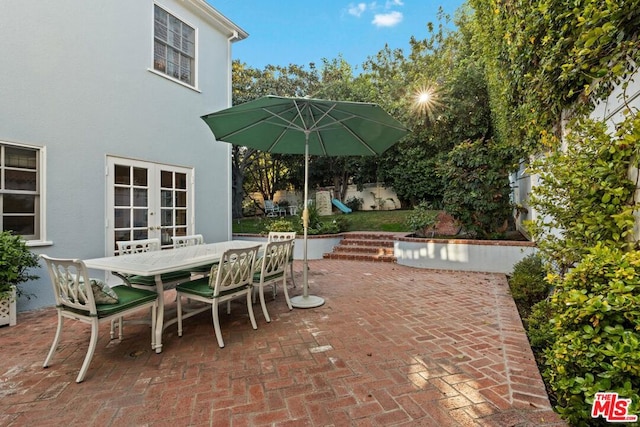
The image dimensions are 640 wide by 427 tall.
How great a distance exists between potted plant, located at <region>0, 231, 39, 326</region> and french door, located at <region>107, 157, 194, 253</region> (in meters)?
1.34

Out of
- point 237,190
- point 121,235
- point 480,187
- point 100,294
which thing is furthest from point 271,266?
point 237,190

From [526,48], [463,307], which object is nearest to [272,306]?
[463,307]

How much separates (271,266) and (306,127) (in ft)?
6.38

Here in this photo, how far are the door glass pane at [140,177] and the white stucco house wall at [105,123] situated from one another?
2 cm

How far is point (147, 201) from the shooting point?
18.5 feet

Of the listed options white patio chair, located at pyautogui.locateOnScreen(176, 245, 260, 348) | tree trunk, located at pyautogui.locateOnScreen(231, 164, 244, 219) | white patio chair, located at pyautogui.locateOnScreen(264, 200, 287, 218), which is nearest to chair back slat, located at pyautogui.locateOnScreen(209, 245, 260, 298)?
white patio chair, located at pyautogui.locateOnScreen(176, 245, 260, 348)

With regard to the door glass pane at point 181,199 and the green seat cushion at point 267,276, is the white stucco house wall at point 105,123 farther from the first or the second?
the green seat cushion at point 267,276

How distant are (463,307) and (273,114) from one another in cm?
359

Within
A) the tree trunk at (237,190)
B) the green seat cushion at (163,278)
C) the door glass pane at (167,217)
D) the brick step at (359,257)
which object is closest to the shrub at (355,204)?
the tree trunk at (237,190)

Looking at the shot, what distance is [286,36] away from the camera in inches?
464

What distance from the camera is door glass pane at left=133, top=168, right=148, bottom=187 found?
5438mm

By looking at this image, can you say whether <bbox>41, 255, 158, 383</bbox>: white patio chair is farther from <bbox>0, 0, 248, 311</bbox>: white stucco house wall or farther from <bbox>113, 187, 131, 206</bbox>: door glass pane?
<bbox>113, 187, 131, 206</bbox>: door glass pane

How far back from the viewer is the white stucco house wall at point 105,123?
4117 mm

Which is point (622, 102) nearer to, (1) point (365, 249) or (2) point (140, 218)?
(1) point (365, 249)
